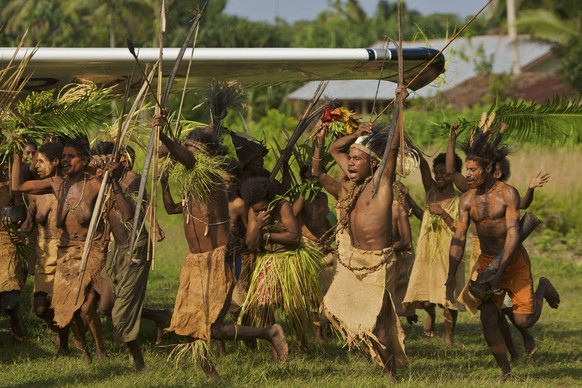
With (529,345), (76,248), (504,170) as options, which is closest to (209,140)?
(76,248)

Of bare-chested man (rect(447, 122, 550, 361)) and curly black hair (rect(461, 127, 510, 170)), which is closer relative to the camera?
curly black hair (rect(461, 127, 510, 170))

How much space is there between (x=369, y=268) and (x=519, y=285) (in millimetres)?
1197

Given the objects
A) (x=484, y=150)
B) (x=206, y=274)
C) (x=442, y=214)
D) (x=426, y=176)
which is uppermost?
(x=484, y=150)

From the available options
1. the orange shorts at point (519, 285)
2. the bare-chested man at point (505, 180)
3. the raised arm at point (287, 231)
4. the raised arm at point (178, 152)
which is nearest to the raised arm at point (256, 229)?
the raised arm at point (287, 231)

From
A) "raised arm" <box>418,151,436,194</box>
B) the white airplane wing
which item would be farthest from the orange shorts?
the white airplane wing

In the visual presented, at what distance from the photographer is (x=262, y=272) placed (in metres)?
8.51

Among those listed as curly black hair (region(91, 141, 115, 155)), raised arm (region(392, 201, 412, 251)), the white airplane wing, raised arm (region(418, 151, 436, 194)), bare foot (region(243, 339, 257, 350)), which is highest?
the white airplane wing

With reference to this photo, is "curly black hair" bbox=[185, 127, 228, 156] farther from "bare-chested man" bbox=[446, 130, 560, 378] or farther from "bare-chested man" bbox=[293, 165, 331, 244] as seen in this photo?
"bare-chested man" bbox=[446, 130, 560, 378]

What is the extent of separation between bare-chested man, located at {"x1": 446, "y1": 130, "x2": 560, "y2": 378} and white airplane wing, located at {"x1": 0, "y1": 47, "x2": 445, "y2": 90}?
1916 millimetres

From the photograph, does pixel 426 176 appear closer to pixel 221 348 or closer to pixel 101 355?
pixel 221 348

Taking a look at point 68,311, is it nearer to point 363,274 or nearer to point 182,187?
point 182,187

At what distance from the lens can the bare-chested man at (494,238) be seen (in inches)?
304

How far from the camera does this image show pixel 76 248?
845cm

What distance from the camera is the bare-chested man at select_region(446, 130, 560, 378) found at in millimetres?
7730
